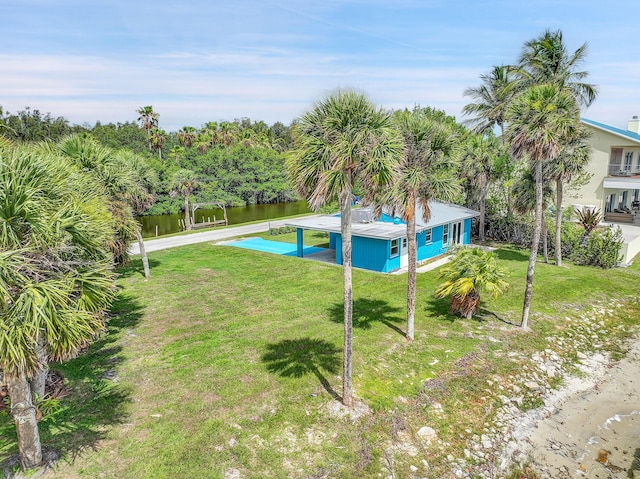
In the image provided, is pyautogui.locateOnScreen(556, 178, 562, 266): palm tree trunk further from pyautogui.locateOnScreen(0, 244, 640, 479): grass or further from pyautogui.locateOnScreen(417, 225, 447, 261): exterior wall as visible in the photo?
pyautogui.locateOnScreen(417, 225, 447, 261): exterior wall

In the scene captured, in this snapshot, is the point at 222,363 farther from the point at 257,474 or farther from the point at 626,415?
the point at 626,415

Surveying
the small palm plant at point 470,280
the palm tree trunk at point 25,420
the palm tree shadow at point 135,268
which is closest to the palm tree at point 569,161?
the small palm plant at point 470,280

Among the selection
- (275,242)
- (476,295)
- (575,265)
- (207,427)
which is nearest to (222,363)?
(207,427)

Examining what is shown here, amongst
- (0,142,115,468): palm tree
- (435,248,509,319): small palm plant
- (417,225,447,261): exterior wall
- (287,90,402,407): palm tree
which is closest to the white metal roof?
(417,225,447,261): exterior wall

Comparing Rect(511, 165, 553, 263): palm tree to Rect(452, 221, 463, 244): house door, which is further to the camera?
Rect(452, 221, 463, 244): house door

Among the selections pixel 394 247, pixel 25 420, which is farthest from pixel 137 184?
pixel 394 247

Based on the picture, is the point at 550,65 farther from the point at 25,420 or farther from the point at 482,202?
the point at 25,420
